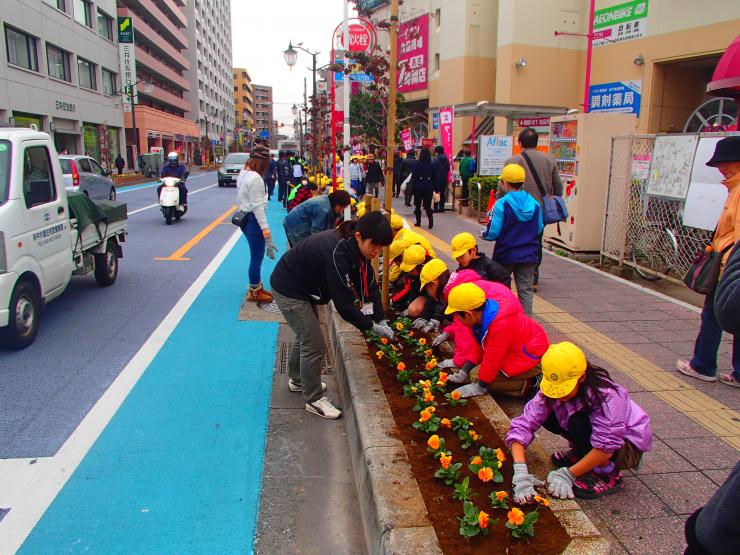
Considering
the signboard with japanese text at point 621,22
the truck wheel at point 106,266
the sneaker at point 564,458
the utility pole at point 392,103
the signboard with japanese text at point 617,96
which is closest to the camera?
the sneaker at point 564,458

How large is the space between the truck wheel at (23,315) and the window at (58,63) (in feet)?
107

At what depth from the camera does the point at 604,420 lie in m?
3.00

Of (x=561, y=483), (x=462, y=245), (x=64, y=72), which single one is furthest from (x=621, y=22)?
(x=64, y=72)

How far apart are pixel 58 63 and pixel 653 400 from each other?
38.8 m

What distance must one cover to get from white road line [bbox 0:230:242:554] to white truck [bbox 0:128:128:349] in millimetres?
1127

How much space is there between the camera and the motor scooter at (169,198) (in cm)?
1436

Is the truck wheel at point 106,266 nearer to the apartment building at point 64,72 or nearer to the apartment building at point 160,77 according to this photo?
the apartment building at point 64,72

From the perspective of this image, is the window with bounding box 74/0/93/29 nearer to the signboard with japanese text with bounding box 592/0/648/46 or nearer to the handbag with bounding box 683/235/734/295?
the signboard with japanese text with bounding box 592/0/648/46

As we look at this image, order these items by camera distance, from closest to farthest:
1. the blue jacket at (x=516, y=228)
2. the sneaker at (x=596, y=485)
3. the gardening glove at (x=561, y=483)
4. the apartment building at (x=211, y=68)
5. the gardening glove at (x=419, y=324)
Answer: the gardening glove at (x=561, y=483) < the sneaker at (x=596, y=485) < the blue jacket at (x=516, y=228) < the gardening glove at (x=419, y=324) < the apartment building at (x=211, y=68)

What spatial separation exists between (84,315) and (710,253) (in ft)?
20.9

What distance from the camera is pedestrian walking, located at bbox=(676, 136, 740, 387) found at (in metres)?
4.25

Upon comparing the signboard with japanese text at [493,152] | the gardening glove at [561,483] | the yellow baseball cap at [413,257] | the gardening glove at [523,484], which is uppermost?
the signboard with japanese text at [493,152]

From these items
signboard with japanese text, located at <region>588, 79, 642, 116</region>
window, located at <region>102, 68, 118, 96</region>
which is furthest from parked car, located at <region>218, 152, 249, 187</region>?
window, located at <region>102, 68, 118, 96</region>

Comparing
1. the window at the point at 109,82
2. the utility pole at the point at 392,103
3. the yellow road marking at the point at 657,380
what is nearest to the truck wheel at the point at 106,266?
the utility pole at the point at 392,103
